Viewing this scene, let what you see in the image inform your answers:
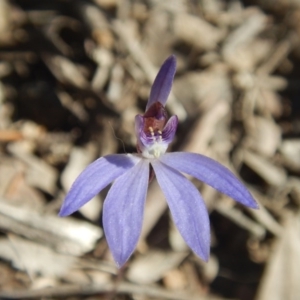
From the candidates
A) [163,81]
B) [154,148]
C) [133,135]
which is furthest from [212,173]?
[133,135]

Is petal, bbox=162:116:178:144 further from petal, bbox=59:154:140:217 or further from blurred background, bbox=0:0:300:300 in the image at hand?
blurred background, bbox=0:0:300:300

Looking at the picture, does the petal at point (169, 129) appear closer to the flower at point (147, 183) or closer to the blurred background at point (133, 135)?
the flower at point (147, 183)

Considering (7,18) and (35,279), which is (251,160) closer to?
(35,279)

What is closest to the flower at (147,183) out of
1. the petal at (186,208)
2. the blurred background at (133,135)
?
the petal at (186,208)

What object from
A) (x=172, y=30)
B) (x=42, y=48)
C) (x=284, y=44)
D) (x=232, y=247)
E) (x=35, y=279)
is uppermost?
(x=284, y=44)

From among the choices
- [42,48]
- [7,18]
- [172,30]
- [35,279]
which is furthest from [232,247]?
[7,18]

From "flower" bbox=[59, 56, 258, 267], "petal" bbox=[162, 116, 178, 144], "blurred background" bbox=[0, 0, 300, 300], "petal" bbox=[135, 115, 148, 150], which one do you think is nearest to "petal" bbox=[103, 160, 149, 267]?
"flower" bbox=[59, 56, 258, 267]

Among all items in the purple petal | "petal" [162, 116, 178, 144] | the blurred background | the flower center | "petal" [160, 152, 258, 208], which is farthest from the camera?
the blurred background
